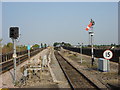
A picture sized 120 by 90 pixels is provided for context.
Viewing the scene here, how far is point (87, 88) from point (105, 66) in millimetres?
5659

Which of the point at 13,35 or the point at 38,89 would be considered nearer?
the point at 38,89

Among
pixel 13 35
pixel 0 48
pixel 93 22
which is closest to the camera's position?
pixel 13 35

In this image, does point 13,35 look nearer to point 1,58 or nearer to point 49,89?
point 49,89

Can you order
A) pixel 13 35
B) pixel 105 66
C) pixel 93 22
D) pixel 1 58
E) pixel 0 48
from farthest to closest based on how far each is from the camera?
pixel 0 48 < pixel 1 58 < pixel 93 22 < pixel 105 66 < pixel 13 35

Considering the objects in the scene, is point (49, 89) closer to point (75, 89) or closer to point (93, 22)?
point (75, 89)

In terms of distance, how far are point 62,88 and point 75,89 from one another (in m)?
0.86

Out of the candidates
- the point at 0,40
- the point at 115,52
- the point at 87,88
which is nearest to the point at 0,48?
the point at 0,40

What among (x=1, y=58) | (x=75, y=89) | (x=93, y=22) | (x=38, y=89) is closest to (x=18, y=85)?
(x=38, y=89)

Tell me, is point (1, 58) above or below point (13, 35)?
below

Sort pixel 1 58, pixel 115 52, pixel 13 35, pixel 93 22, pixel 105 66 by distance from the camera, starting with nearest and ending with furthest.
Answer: pixel 13 35, pixel 105 66, pixel 93 22, pixel 115 52, pixel 1 58

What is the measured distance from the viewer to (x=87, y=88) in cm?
969

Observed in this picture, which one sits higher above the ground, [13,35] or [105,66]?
[13,35]

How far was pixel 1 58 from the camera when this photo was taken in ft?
101

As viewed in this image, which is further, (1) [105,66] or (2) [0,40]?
(2) [0,40]
